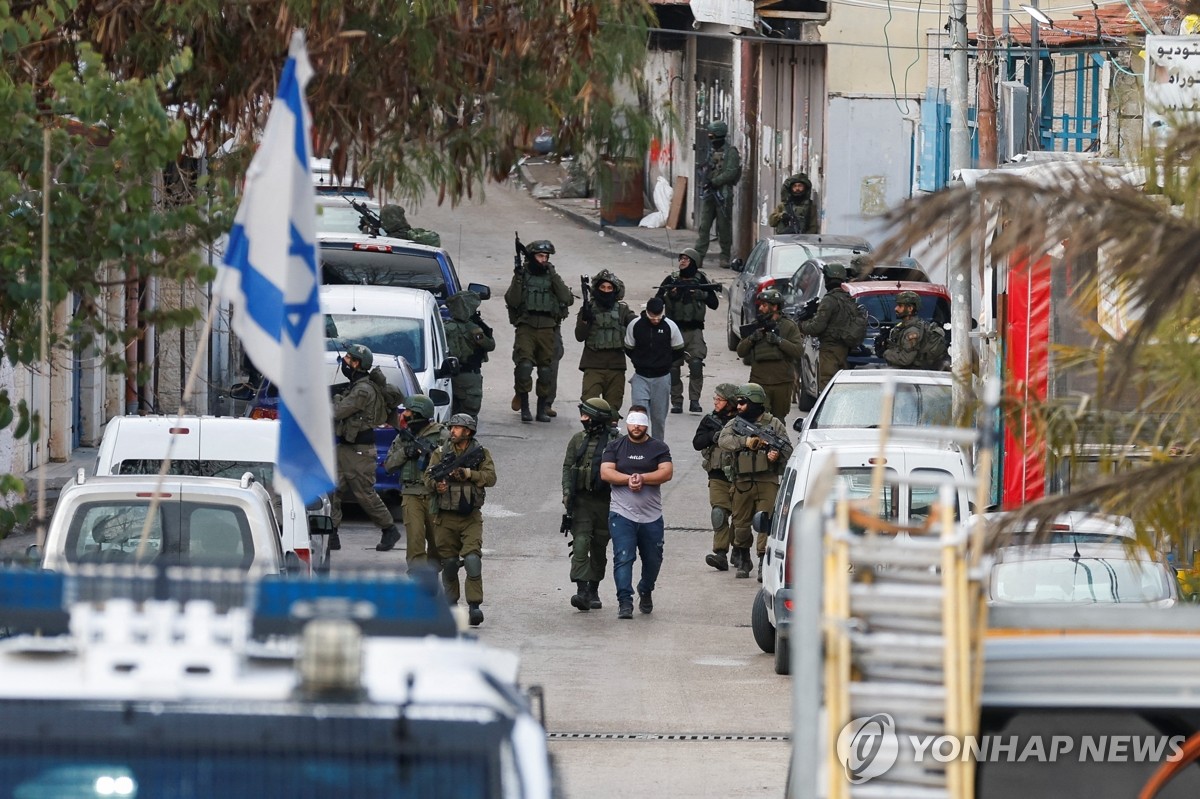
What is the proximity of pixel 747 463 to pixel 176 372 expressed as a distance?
8.81 metres

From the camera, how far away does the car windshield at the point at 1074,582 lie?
10695mm

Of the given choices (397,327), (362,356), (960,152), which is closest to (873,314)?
(960,152)

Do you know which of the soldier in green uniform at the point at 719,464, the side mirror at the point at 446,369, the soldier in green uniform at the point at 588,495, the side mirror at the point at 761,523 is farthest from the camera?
the side mirror at the point at 446,369

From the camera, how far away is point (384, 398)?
17.0m

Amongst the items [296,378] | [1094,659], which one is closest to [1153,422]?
[1094,659]

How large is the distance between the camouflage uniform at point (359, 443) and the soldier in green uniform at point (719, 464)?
287 cm

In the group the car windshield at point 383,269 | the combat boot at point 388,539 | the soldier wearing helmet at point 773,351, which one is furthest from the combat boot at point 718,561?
the car windshield at point 383,269

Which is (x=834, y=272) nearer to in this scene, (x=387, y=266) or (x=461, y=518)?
(x=387, y=266)

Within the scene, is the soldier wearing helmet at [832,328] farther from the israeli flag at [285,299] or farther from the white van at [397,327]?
the israeli flag at [285,299]

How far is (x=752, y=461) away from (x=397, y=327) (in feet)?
17.8

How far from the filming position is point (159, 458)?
12727 millimetres

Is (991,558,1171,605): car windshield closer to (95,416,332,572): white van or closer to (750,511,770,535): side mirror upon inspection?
(750,511,770,535): side mirror

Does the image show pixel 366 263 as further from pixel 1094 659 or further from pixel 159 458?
pixel 1094 659

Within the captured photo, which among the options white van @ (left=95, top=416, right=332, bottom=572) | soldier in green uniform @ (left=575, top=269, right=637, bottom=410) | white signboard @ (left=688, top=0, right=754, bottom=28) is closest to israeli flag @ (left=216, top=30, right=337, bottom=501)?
white van @ (left=95, top=416, right=332, bottom=572)
